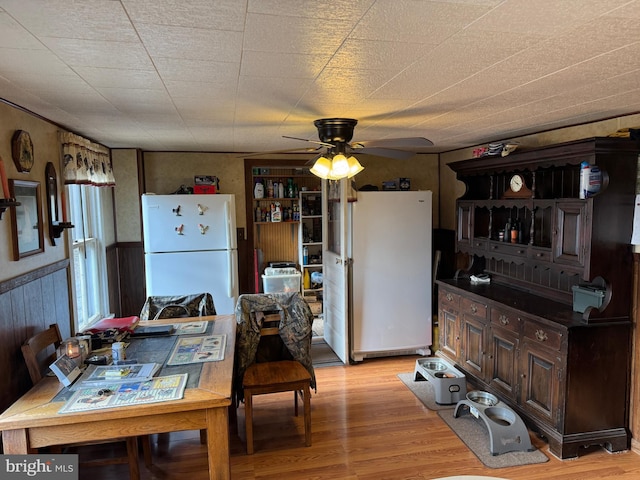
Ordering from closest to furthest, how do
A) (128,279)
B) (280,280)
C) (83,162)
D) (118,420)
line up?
(118,420) < (83,162) < (128,279) < (280,280)

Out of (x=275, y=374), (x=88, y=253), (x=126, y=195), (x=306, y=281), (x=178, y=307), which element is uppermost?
(x=126, y=195)

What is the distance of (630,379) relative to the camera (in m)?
2.78

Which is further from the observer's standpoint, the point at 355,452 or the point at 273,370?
the point at 273,370

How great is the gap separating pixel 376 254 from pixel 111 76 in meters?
2.95

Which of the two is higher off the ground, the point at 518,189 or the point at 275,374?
the point at 518,189

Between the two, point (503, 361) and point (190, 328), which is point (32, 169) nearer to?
point (190, 328)

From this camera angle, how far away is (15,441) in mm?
1750

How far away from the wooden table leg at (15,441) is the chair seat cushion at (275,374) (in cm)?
125

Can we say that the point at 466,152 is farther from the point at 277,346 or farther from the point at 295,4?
the point at 295,4

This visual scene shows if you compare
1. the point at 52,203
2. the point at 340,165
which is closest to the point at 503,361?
the point at 340,165

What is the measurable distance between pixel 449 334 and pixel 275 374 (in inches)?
77.4

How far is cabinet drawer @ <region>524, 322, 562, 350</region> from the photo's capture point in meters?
2.72

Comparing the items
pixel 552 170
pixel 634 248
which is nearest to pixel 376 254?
pixel 552 170

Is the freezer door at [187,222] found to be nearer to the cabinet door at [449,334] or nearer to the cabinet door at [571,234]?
the cabinet door at [449,334]
